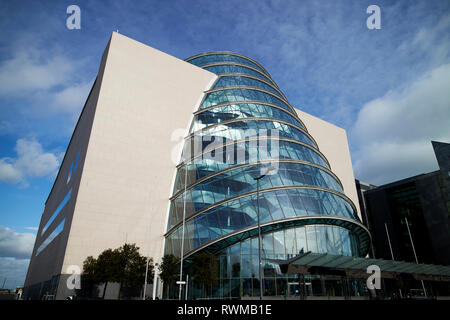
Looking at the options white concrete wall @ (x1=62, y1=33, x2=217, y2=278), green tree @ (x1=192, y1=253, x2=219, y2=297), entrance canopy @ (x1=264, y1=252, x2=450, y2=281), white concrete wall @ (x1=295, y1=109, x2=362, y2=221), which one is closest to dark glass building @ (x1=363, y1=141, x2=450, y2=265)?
white concrete wall @ (x1=295, y1=109, x2=362, y2=221)

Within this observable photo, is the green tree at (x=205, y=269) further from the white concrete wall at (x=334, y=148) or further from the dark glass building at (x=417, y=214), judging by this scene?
the dark glass building at (x=417, y=214)

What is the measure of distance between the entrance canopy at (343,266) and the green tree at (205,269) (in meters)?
5.44

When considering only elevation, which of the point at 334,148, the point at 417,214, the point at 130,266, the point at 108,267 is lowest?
the point at 108,267

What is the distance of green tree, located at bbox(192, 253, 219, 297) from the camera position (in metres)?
24.9

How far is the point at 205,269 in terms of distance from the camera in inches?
981

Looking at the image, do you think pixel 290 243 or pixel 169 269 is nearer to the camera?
pixel 169 269

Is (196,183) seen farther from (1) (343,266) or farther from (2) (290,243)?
(1) (343,266)

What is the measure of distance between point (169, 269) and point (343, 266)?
14.6 meters

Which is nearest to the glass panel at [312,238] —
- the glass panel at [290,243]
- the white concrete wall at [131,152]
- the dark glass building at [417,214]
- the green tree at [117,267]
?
the glass panel at [290,243]

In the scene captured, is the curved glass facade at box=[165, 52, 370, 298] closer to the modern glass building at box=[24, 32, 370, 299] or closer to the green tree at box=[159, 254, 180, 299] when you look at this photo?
the modern glass building at box=[24, 32, 370, 299]

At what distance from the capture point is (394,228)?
67375 millimetres

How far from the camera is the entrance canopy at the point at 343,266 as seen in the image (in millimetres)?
21250

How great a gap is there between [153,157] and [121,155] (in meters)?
3.67

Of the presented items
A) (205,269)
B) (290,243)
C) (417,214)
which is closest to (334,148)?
(417,214)
